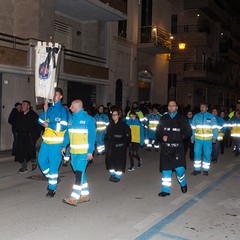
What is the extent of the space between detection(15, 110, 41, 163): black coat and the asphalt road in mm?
494

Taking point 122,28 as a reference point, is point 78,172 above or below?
below

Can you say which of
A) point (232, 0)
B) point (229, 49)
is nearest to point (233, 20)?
point (232, 0)

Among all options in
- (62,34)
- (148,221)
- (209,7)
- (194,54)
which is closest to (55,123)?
(148,221)

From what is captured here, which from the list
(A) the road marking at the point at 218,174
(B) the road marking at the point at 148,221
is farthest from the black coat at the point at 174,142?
(A) the road marking at the point at 218,174

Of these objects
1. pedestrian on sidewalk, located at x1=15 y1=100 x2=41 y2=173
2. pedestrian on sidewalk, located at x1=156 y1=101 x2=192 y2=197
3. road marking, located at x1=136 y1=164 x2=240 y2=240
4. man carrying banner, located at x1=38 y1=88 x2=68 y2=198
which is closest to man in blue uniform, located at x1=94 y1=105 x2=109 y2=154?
pedestrian on sidewalk, located at x1=15 y1=100 x2=41 y2=173

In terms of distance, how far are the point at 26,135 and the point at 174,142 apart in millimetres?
3908

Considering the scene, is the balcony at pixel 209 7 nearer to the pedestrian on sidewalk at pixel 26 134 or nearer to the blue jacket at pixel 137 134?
the blue jacket at pixel 137 134

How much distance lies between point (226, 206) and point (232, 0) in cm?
4263

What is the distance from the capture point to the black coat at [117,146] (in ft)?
29.2

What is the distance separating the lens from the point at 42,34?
51.0 feet

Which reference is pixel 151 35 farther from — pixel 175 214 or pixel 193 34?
pixel 175 214

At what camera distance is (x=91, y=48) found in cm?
2105

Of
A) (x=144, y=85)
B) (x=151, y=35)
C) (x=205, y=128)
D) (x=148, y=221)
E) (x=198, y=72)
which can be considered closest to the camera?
(x=148, y=221)

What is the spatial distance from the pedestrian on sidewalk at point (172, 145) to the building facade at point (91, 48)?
7.80 metres
